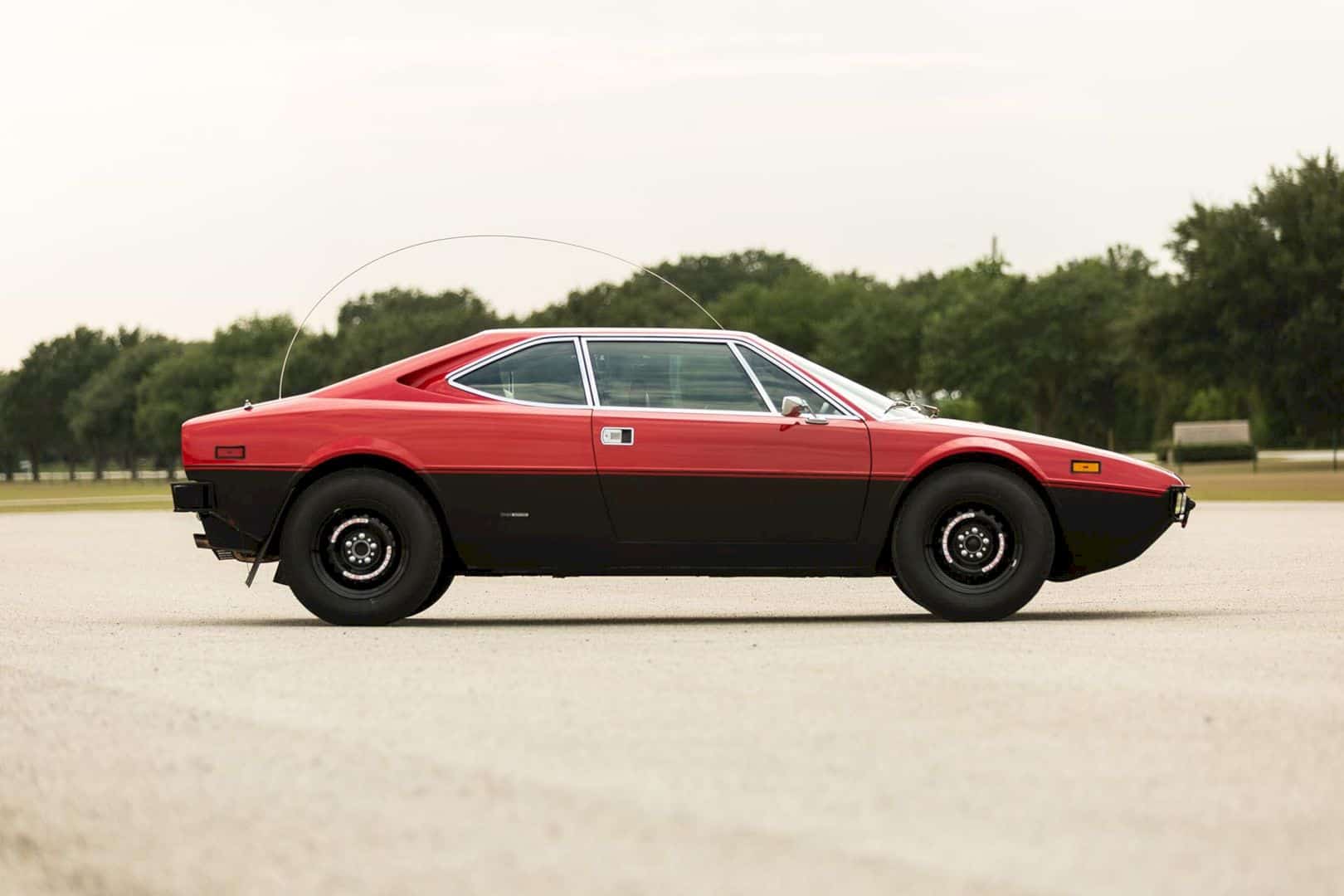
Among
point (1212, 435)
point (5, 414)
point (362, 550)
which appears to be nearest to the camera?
point (362, 550)

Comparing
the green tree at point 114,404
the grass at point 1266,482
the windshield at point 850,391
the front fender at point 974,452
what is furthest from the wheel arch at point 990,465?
the green tree at point 114,404

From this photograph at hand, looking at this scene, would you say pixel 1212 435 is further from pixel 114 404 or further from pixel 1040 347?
pixel 114 404

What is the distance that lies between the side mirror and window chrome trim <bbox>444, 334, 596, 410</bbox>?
1057mm

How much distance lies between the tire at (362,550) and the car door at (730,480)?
1.02m

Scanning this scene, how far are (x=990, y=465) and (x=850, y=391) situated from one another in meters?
0.87

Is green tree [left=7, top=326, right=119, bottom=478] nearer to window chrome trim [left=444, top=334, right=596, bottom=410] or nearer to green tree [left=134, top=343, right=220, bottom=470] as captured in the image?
green tree [left=134, top=343, right=220, bottom=470]

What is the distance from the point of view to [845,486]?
9742 mm

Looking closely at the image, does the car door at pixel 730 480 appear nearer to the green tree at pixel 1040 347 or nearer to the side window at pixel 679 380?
the side window at pixel 679 380

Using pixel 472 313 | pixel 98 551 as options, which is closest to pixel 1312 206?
pixel 98 551

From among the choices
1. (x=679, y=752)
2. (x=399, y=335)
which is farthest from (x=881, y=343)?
(x=679, y=752)

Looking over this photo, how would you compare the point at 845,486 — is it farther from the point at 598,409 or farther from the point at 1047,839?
the point at 1047,839

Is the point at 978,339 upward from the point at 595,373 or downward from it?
upward

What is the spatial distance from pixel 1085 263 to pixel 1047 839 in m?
72.6

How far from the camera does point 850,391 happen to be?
33.1 ft
